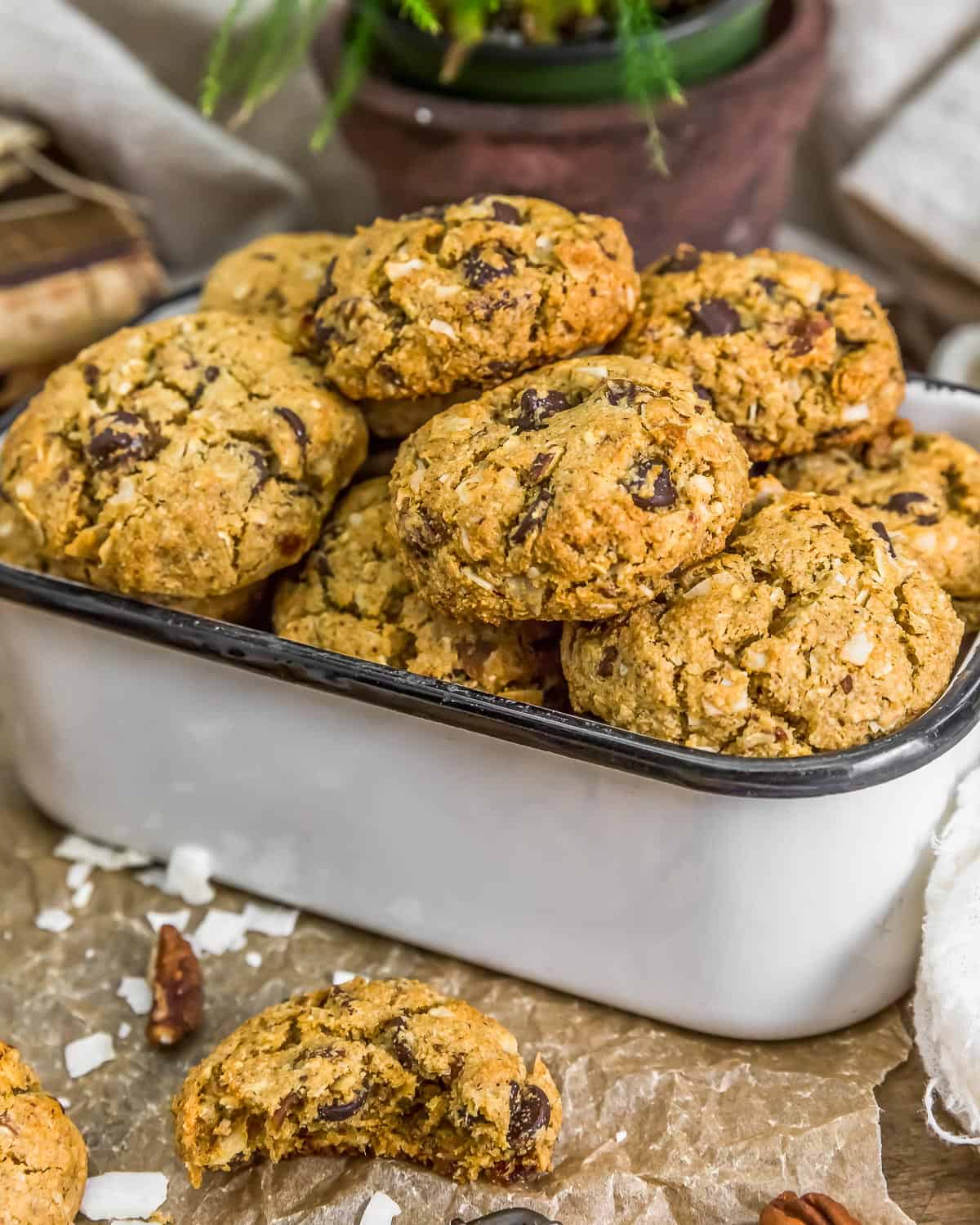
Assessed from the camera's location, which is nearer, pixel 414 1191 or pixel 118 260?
pixel 414 1191

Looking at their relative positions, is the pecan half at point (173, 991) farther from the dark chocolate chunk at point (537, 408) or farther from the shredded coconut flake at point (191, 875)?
the dark chocolate chunk at point (537, 408)

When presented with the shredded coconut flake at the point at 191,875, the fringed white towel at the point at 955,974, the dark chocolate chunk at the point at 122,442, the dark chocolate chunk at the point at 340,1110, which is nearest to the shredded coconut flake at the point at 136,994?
the shredded coconut flake at the point at 191,875

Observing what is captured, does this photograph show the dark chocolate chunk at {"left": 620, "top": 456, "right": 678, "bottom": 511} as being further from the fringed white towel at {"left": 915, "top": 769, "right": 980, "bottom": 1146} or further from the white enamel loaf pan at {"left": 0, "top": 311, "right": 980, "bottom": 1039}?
the fringed white towel at {"left": 915, "top": 769, "right": 980, "bottom": 1146}

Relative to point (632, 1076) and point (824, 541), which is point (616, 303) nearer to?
point (824, 541)

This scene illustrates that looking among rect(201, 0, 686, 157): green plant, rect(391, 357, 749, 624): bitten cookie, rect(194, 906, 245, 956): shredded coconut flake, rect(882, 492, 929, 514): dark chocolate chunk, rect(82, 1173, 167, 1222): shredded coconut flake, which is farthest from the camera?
rect(201, 0, 686, 157): green plant

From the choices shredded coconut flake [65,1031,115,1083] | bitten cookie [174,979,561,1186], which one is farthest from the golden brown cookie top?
shredded coconut flake [65,1031,115,1083]

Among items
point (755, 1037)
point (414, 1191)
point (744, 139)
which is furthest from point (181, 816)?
point (744, 139)

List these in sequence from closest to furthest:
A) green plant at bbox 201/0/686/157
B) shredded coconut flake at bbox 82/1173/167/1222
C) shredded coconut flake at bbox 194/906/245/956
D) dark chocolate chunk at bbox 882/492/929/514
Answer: shredded coconut flake at bbox 82/1173/167/1222, dark chocolate chunk at bbox 882/492/929/514, shredded coconut flake at bbox 194/906/245/956, green plant at bbox 201/0/686/157

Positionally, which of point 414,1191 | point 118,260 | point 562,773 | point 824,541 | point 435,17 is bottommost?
point 414,1191
